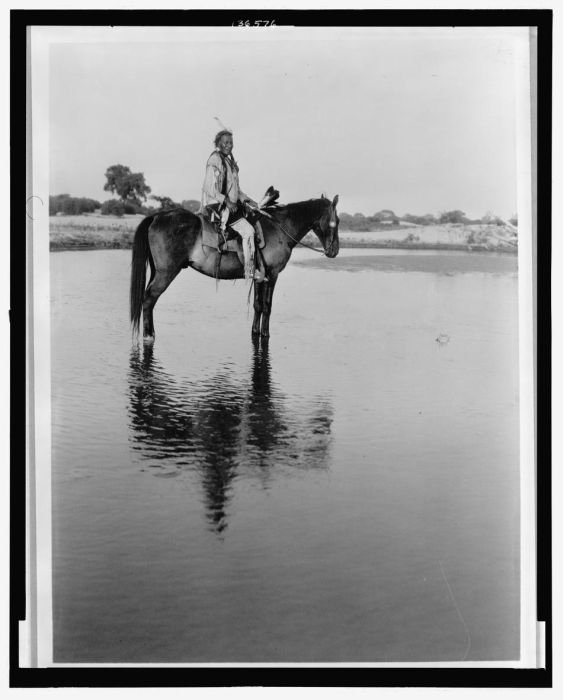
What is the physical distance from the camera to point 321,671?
4.68 meters

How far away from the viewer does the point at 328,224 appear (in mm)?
5336

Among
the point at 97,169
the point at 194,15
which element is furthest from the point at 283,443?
the point at 194,15

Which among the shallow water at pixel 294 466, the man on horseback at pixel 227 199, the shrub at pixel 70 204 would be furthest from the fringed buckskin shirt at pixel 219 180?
the shrub at pixel 70 204

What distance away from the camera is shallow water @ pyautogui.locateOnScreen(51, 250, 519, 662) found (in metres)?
4.72

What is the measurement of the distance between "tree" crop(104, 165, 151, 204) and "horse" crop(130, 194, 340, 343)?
0.49ft

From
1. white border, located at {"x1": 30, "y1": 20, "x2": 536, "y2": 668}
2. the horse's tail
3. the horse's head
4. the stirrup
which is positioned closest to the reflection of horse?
the horse's tail

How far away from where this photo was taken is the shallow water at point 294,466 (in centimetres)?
472

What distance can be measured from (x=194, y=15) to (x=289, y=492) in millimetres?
2696

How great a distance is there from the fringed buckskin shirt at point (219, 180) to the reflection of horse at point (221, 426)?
34.7 inches

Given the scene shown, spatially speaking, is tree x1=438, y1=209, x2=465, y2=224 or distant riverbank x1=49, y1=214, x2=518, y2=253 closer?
distant riverbank x1=49, y1=214, x2=518, y2=253

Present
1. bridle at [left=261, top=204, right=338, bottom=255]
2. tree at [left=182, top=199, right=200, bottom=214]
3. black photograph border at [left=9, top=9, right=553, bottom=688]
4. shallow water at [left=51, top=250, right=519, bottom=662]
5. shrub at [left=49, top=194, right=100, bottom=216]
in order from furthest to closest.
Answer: bridle at [left=261, top=204, right=338, bottom=255], tree at [left=182, top=199, right=200, bottom=214], shrub at [left=49, top=194, right=100, bottom=216], black photograph border at [left=9, top=9, right=553, bottom=688], shallow water at [left=51, top=250, right=519, bottom=662]

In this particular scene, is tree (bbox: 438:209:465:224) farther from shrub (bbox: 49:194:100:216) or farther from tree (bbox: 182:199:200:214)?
shrub (bbox: 49:194:100:216)

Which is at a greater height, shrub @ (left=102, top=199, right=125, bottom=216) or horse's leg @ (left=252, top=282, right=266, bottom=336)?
shrub @ (left=102, top=199, right=125, bottom=216)

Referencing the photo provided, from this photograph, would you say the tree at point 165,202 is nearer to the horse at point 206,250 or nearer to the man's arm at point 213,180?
the horse at point 206,250
